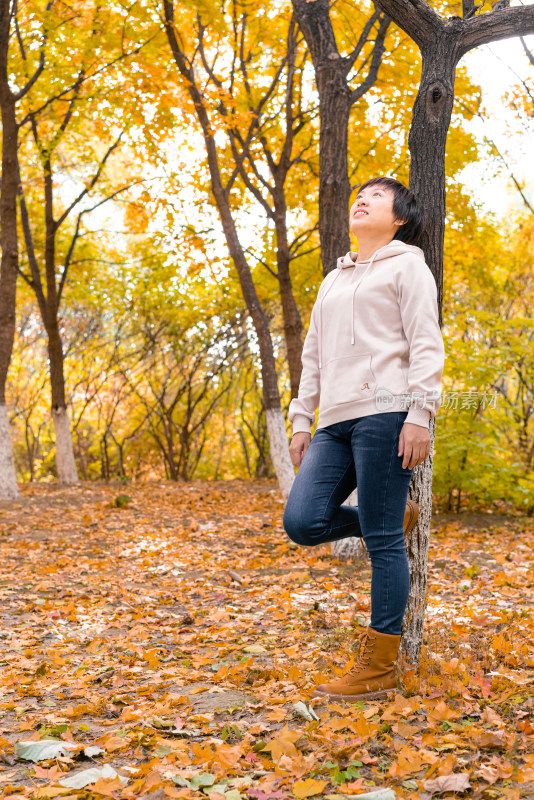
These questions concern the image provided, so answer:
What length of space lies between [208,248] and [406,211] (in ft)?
25.9

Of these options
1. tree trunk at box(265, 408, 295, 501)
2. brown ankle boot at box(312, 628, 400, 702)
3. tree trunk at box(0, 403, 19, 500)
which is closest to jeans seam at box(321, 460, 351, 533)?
brown ankle boot at box(312, 628, 400, 702)

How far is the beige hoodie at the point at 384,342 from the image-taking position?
2469 millimetres

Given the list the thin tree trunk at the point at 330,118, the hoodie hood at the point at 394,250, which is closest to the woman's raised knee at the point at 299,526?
the hoodie hood at the point at 394,250

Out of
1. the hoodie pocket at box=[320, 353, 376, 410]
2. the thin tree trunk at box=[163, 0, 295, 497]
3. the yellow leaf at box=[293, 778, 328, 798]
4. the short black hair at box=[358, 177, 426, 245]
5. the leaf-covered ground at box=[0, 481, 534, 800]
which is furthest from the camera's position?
the thin tree trunk at box=[163, 0, 295, 497]

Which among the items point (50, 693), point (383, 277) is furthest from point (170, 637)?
point (383, 277)

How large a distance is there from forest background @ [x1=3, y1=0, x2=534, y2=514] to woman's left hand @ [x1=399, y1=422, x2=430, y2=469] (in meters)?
3.28

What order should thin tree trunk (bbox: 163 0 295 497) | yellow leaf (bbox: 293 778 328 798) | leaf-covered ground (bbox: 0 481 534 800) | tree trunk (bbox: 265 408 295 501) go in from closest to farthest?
yellow leaf (bbox: 293 778 328 798)
leaf-covered ground (bbox: 0 481 534 800)
thin tree trunk (bbox: 163 0 295 497)
tree trunk (bbox: 265 408 295 501)

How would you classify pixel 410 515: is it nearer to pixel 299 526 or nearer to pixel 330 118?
pixel 299 526

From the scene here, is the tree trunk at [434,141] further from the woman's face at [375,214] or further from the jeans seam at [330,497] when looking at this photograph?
the jeans seam at [330,497]

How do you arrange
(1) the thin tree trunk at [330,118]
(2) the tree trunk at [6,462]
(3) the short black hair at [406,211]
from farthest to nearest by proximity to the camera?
(2) the tree trunk at [6,462] → (1) the thin tree trunk at [330,118] → (3) the short black hair at [406,211]

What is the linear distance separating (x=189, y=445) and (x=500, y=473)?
7299 mm

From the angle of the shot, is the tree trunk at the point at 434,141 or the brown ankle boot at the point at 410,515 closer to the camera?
the brown ankle boot at the point at 410,515

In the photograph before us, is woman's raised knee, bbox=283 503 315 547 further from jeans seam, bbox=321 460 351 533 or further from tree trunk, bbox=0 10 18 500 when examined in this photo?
tree trunk, bbox=0 10 18 500

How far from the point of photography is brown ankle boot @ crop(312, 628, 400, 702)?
261 cm
